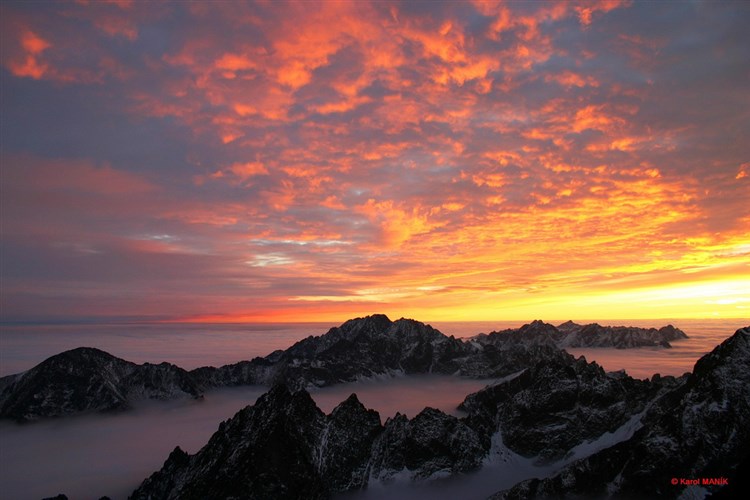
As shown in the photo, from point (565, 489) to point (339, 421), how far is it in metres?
70.4

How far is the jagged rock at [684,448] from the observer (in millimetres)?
88750

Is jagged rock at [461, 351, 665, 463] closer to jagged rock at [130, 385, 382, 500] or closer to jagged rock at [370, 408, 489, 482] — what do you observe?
jagged rock at [370, 408, 489, 482]

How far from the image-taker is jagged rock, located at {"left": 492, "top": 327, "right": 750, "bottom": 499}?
8875 cm

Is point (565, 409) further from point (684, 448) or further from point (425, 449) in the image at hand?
point (425, 449)

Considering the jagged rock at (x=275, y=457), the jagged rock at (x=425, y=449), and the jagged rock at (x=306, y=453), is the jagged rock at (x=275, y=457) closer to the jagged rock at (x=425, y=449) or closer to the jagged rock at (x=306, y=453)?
the jagged rock at (x=306, y=453)

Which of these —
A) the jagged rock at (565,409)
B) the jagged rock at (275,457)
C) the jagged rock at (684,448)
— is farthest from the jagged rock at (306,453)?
the jagged rock at (684,448)

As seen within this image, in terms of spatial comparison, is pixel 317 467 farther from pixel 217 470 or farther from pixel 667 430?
pixel 667 430

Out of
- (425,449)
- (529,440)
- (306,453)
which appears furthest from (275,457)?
(529,440)

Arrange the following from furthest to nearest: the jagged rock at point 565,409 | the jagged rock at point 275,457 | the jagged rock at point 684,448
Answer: the jagged rock at point 565,409 → the jagged rock at point 275,457 → the jagged rock at point 684,448

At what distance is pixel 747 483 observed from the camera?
47438 mm

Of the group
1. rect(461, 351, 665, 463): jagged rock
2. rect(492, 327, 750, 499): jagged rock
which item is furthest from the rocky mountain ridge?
rect(461, 351, 665, 463): jagged rock

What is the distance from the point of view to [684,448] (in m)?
91.6

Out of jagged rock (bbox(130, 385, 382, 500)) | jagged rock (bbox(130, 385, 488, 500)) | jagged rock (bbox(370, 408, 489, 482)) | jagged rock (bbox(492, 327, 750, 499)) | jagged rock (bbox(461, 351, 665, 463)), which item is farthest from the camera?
jagged rock (bbox(461, 351, 665, 463))

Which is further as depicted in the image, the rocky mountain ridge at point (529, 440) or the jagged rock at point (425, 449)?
the jagged rock at point (425, 449)
